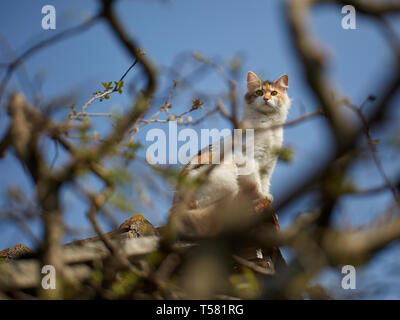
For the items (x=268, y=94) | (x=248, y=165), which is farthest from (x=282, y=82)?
(x=248, y=165)

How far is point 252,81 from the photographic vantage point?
620cm

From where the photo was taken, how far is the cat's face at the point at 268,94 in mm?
5785

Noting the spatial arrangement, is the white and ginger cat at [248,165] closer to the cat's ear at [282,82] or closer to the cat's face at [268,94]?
the cat's face at [268,94]

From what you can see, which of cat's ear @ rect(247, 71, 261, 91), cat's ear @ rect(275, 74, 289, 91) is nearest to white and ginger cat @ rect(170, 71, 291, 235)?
cat's ear @ rect(247, 71, 261, 91)

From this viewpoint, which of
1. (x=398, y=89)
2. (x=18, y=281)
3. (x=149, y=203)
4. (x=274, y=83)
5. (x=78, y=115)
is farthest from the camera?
(x=274, y=83)

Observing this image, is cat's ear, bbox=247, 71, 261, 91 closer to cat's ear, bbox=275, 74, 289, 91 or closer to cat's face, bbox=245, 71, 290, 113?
cat's face, bbox=245, 71, 290, 113

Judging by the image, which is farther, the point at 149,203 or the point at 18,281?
the point at 18,281

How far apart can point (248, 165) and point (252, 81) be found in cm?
222

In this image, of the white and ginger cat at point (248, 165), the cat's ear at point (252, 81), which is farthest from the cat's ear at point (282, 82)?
the cat's ear at point (252, 81)
